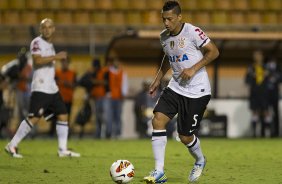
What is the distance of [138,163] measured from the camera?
12.4 meters

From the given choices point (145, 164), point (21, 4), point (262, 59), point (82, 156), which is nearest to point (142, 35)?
point (262, 59)

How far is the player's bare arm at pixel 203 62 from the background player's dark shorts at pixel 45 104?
4.39 m

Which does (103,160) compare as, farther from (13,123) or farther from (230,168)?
(13,123)

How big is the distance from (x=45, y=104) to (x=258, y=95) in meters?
8.61

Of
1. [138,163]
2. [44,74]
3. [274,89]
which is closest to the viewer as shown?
[138,163]

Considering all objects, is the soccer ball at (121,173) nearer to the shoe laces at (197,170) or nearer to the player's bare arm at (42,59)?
the shoe laces at (197,170)

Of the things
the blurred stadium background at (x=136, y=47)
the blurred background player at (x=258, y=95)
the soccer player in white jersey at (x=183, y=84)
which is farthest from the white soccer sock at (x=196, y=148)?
the blurred background player at (x=258, y=95)

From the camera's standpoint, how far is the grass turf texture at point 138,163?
9.90 m

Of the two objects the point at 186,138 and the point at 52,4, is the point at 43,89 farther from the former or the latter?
the point at 52,4

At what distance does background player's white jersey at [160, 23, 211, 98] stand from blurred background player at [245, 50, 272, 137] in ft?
36.1

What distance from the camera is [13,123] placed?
20781 mm

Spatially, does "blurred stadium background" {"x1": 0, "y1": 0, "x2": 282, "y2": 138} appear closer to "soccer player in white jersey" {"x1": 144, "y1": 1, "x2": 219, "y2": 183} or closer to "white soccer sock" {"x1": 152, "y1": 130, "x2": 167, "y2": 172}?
"soccer player in white jersey" {"x1": 144, "y1": 1, "x2": 219, "y2": 183}

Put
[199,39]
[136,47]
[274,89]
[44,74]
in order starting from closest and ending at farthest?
[199,39], [44,74], [274,89], [136,47]

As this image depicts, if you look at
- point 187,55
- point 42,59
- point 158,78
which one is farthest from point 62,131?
point 187,55
